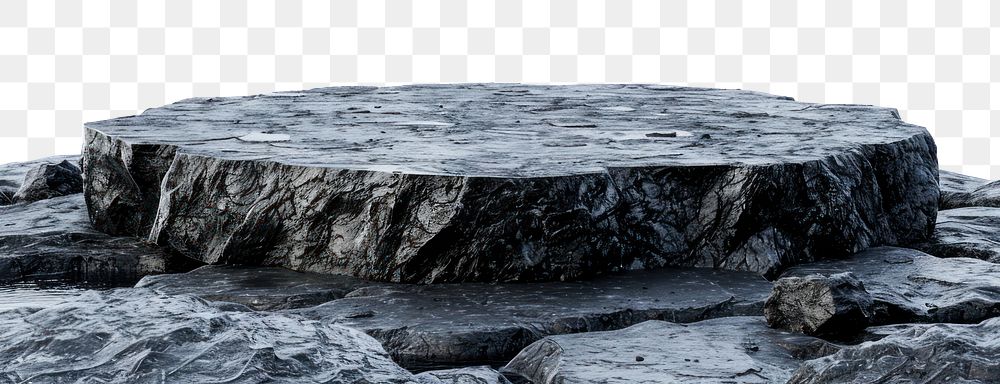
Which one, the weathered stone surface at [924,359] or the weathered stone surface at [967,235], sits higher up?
the weathered stone surface at [967,235]

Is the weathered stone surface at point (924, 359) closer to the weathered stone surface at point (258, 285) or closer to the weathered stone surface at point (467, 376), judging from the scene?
the weathered stone surface at point (467, 376)

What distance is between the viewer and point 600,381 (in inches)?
153

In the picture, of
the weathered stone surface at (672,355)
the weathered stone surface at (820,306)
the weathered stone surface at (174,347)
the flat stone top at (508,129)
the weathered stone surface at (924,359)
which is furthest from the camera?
the flat stone top at (508,129)

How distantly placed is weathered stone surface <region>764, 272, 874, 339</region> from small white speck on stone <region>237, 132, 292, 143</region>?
2843 millimetres

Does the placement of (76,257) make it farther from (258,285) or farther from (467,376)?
(467,376)

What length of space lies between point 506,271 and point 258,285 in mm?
1053

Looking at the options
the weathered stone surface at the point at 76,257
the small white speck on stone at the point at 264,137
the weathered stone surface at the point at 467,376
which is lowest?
the weathered stone surface at the point at 467,376

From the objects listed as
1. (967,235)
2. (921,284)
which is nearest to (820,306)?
(921,284)

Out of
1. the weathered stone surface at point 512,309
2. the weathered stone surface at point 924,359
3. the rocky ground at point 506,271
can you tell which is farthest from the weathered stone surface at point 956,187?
the weathered stone surface at point 924,359

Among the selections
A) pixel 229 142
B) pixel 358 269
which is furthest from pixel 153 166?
pixel 358 269

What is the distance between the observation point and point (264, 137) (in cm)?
643

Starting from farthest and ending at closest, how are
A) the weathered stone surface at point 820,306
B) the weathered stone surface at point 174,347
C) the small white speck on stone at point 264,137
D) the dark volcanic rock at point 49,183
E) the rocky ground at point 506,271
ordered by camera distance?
the dark volcanic rock at point 49,183 < the small white speck on stone at point 264,137 < the weathered stone surface at point 820,306 < the rocky ground at point 506,271 < the weathered stone surface at point 174,347

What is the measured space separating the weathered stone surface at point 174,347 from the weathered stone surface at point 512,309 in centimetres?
63

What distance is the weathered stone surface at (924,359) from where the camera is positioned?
3238 mm
